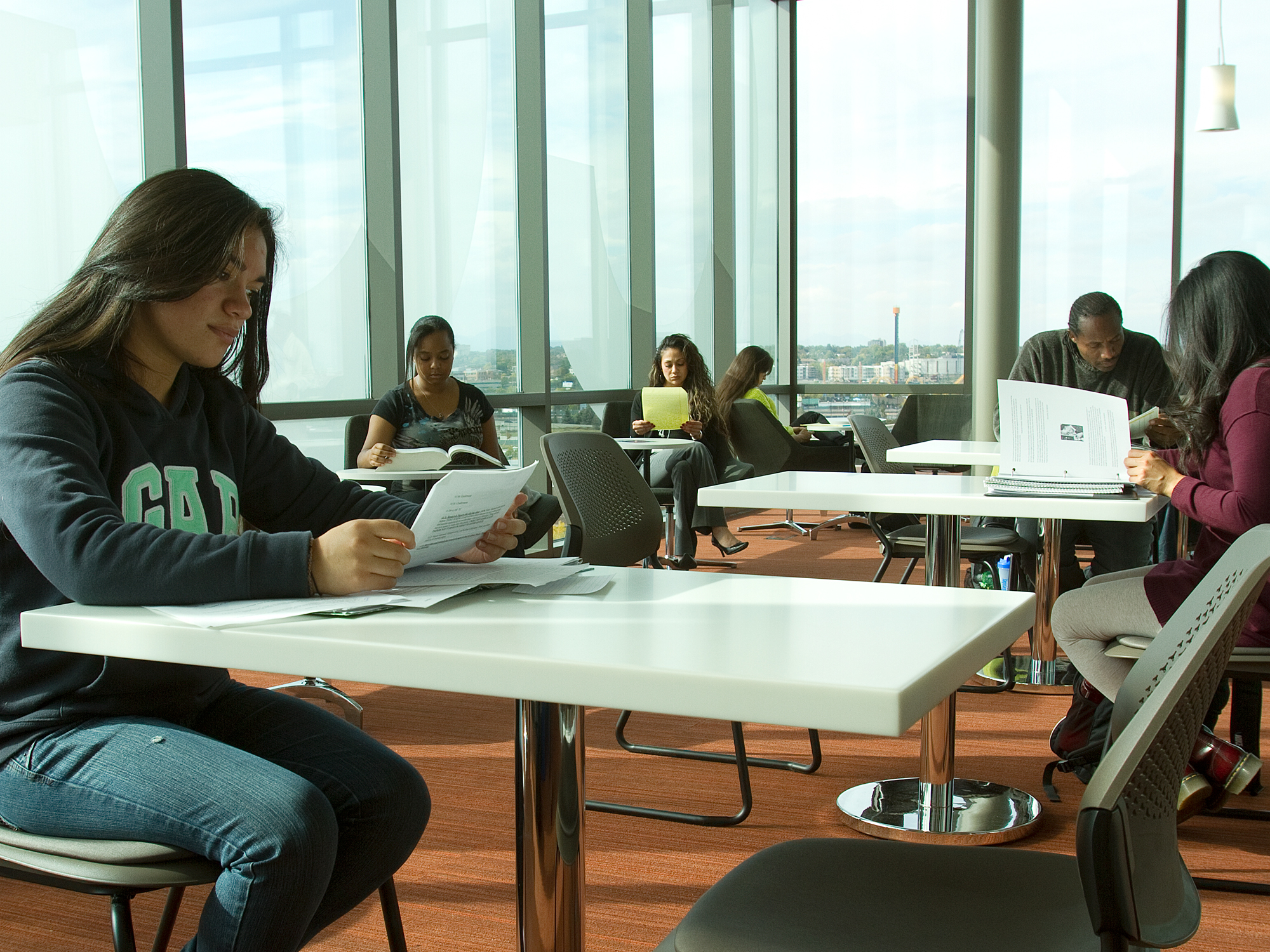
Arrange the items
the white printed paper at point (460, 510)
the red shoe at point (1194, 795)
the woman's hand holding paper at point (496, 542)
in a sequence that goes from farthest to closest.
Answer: the red shoe at point (1194, 795) → the woman's hand holding paper at point (496, 542) → the white printed paper at point (460, 510)

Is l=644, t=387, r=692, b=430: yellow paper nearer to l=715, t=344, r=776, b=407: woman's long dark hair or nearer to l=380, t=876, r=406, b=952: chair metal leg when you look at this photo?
l=715, t=344, r=776, b=407: woman's long dark hair

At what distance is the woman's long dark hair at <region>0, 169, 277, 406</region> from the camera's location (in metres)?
1.41

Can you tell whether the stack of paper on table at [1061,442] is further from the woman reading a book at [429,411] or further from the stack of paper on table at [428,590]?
the woman reading a book at [429,411]

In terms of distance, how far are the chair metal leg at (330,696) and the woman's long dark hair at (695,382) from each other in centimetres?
330

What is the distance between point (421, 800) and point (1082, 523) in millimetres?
3881

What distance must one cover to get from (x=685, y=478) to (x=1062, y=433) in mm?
3420

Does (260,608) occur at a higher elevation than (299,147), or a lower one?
lower

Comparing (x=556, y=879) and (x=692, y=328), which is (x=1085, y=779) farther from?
(x=692, y=328)

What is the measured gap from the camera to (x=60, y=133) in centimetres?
385

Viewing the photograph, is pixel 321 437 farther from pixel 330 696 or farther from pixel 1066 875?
pixel 1066 875

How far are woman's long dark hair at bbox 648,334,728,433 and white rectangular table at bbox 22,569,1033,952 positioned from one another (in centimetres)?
484

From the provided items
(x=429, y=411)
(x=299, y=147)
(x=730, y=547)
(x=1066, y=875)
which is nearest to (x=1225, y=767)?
(x=1066, y=875)

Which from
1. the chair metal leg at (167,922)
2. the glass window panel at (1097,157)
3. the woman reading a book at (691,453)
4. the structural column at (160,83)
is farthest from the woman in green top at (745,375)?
the chair metal leg at (167,922)

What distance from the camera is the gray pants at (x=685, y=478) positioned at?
5898 mm
